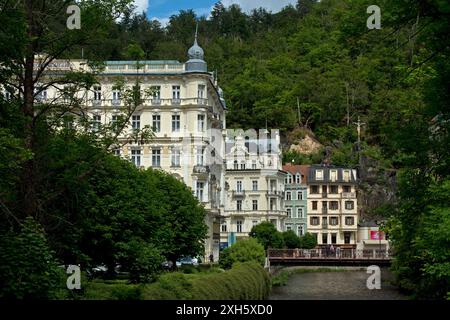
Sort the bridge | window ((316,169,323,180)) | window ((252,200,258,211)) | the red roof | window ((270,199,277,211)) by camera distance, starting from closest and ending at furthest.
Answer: the bridge, window ((252,200,258,211)), window ((270,199,277,211)), window ((316,169,323,180)), the red roof

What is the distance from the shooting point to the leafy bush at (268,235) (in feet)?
320

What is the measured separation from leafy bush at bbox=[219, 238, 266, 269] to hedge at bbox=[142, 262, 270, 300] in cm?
590

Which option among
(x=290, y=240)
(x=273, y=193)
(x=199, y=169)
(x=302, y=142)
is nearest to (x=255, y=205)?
(x=273, y=193)

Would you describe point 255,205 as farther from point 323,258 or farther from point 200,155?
point 200,155

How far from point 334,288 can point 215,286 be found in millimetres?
30888

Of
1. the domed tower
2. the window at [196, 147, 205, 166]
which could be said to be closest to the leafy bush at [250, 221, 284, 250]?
the window at [196, 147, 205, 166]

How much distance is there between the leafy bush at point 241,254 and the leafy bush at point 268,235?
2156 cm

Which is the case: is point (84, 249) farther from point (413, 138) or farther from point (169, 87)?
point (169, 87)

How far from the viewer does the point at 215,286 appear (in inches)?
1775

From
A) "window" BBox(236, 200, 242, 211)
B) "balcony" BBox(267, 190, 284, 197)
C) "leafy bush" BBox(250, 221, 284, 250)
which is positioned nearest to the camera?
"leafy bush" BBox(250, 221, 284, 250)

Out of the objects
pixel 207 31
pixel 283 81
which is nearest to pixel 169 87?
pixel 283 81

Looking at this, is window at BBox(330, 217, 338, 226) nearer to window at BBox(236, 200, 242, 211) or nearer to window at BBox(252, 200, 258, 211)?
window at BBox(252, 200, 258, 211)

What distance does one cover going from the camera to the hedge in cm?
3722

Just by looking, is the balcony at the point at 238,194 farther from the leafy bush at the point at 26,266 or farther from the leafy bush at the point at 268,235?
the leafy bush at the point at 26,266
